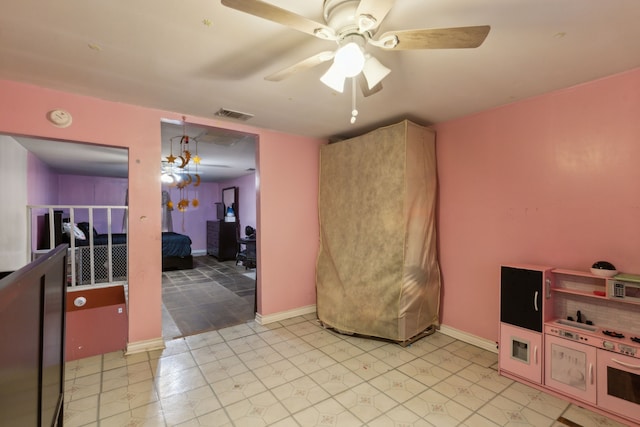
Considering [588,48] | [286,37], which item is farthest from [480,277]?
[286,37]

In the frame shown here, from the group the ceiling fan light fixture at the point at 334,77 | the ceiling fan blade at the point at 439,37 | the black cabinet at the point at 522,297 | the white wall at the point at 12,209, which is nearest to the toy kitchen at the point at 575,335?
the black cabinet at the point at 522,297

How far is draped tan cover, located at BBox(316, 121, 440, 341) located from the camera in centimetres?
292

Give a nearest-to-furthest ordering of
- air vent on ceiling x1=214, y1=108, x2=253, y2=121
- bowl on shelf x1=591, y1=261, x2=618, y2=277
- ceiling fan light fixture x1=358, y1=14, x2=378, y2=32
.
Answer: ceiling fan light fixture x1=358, y1=14, x2=378, y2=32 < bowl on shelf x1=591, y1=261, x2=618, y2=277 < air vent on ceiling x1=214, y1=108, x2=253, y2=121

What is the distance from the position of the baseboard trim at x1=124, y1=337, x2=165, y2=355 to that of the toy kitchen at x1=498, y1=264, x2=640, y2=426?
3150mm

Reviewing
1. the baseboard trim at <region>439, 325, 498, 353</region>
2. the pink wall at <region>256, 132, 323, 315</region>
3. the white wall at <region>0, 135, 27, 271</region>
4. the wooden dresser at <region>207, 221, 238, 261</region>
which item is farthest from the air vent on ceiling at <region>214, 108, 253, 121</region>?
the wooden dresser at <region>207, 221, 238, 261</region>

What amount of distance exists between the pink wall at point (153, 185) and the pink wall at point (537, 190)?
1.73m

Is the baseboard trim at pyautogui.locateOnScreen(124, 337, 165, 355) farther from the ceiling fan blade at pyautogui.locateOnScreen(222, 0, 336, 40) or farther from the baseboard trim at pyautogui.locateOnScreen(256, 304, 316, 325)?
the ceiling fan blade at pyautogui.locateOnScreen(222, 0, 336, 40)

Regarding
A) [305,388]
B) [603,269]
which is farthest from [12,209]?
[603,269]

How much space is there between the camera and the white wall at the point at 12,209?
3229 millimetres

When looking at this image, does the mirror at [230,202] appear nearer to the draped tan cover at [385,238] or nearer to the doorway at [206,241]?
the doorway at [206,241]

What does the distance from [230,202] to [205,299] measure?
14.9 ft

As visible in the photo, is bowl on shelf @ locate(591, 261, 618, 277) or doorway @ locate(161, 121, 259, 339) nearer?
bowl on shelf @ locate(591, 261, 618, 277)

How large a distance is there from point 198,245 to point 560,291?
8947 mm

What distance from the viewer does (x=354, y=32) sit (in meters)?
1.36
